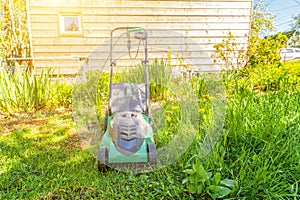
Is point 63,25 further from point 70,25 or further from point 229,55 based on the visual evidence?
point 229,55

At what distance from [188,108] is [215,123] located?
46cm

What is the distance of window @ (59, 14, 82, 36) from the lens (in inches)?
194

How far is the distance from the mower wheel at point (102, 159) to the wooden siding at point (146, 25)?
120 inches

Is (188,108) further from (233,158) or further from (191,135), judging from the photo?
(233,158)

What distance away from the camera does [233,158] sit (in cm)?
165

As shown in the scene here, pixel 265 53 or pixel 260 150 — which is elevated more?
pixel 265 53

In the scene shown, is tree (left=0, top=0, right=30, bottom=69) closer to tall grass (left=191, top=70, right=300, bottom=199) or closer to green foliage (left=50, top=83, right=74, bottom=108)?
green foliage (left=50, top=83, right=74, bottom=108)

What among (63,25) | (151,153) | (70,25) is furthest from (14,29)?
(151,153)

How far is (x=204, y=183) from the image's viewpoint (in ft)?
4.37

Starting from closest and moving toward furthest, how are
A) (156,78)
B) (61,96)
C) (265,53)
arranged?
(156,78) → (61,96) → (265,53)

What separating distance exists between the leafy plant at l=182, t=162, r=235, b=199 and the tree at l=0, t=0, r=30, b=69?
5835 mm

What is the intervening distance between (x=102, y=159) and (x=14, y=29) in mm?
5663

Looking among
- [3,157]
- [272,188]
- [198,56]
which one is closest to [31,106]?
[3,157]

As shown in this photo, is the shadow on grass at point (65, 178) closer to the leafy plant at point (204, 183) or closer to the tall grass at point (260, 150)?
the leafy plant at point (204, 183)
